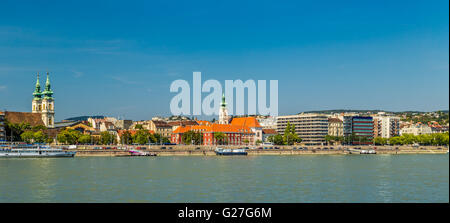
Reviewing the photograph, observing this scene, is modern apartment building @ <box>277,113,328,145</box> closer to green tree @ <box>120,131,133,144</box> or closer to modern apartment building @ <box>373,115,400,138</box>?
modern apartment building @ <box>373,115,400,138</box>

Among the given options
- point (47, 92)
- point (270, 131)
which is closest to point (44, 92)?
point (47, 92)

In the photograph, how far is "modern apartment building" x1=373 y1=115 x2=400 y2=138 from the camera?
12750cm

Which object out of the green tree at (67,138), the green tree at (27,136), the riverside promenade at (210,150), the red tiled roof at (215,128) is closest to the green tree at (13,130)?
Result: the green tree at (27,136)

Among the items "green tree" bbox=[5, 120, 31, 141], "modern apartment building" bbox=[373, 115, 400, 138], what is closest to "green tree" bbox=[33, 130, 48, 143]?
"green tree" bbox=[5, 120, 31, 141]

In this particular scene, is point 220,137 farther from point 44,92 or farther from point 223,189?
point 223,189

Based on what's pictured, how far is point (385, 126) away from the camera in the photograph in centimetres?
12938

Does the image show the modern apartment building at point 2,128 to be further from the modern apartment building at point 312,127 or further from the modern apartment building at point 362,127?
the modern apartment building at point 362,127

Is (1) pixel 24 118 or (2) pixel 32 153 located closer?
(2) pixel 32 153

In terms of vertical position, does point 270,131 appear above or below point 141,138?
above

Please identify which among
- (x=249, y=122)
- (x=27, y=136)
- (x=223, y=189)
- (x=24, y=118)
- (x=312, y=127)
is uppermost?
(x=24, y=118)

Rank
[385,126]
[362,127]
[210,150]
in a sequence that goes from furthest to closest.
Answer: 1. [385,126]
2. [362,127]
3. [210,150]

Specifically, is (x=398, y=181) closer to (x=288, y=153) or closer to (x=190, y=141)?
(x=288, y=153)

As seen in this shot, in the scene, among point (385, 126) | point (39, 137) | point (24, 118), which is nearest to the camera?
point (39, 137)

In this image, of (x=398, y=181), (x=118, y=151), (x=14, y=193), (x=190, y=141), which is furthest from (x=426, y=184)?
(x=190, y=141)
